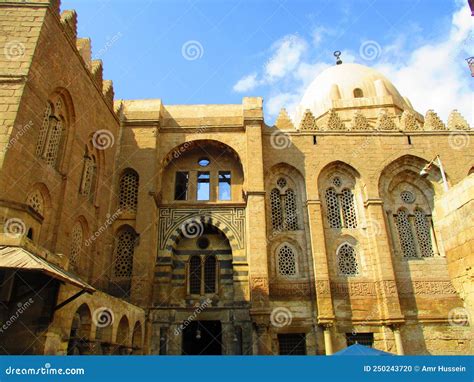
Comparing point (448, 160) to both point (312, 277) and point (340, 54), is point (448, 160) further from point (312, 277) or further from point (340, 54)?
point (340, 54)

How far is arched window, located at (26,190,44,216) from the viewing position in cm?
961

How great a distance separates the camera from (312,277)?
527 inches

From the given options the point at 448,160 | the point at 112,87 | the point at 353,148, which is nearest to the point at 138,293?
the point at 112,87

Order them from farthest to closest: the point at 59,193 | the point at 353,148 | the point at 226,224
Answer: the point at 353,148 < the point at 226,224 < the point at 59,193

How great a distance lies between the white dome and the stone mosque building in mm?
4992

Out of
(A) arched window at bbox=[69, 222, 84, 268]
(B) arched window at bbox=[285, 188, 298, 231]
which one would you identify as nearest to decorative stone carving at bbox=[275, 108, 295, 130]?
(B) arched window at bbox=[285, 188, 298, 231]

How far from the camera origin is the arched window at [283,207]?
47.6 feet

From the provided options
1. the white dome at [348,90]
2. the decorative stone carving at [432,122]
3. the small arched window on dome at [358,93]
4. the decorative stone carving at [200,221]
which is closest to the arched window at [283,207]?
the decorative stone carving at [200,221]

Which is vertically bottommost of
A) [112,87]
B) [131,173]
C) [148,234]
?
[148,234]

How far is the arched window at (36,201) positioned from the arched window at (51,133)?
3.13 ft

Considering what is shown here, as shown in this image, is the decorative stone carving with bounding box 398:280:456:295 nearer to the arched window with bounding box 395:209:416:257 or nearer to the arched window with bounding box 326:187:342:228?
the arched window with bounding box 395:209:416:257

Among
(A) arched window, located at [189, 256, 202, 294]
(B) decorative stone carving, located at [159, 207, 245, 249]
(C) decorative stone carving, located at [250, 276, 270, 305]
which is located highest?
(B) decorative stone carving, located at [159, 207, 245, 249]

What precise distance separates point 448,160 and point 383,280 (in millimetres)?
5794

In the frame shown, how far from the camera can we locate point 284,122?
16.1 metres
